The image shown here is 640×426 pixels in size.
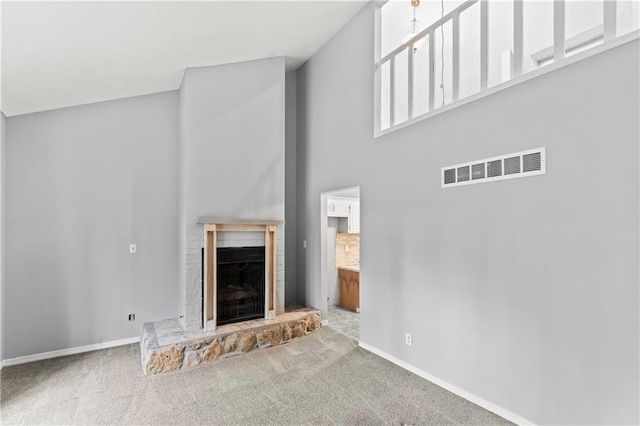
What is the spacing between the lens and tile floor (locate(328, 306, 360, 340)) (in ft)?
15.1

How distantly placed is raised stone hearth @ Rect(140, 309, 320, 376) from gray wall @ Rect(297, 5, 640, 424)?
3.43ft

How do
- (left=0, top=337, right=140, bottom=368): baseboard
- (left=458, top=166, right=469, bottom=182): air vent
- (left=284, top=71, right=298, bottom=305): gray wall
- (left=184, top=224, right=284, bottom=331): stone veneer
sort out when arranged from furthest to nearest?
(left=284, top=71, right=298, bottom=305): gray wall
(left=184, top=224, right=284, bottom=331): stone veneer
(left=0, top=337, right=140, bottom=368): baseboard
(left=458, top=166, right=469, bottom=182): air vent

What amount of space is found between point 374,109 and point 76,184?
12.3 feet

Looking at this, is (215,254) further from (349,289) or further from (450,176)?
(450,176)

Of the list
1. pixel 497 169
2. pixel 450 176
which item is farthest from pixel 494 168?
pixel 450 176

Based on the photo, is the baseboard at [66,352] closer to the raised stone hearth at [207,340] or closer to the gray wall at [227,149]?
the raised stone hearth at [207,340]

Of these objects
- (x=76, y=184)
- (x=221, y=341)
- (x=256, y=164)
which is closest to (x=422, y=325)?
(x=221, y=341)

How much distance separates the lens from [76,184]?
12.6ft

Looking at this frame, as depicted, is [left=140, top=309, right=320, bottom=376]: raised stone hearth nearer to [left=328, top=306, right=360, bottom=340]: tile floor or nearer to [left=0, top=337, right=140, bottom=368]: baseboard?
[left=0, top=337, right=140, bottom=368]: baseboard

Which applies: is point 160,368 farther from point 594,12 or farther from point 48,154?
point 594,12

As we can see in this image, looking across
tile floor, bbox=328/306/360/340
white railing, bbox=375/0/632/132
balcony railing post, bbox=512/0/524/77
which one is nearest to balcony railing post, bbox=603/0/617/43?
white railing, bbox=375/0/632/132

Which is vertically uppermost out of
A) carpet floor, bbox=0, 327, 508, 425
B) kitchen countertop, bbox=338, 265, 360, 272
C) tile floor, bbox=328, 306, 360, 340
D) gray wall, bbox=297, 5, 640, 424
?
gray wall, bbox=297, 5, 640, 424

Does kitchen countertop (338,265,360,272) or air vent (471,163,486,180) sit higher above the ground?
air vent (471,163,486,180)

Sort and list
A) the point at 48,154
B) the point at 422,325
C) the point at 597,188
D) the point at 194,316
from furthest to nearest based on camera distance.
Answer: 1. the point at 194,316
2. the point at 48,154
3. the point at 422,325
4. the point at 597,188
